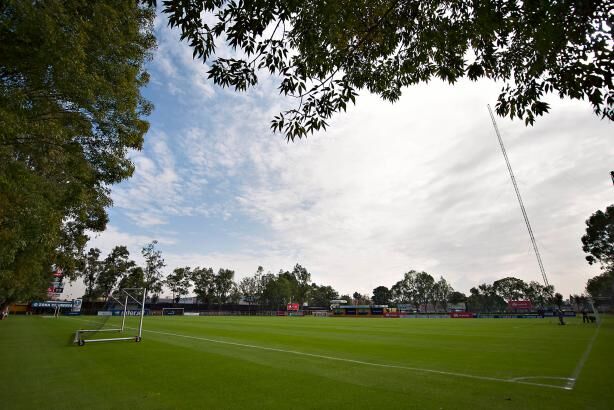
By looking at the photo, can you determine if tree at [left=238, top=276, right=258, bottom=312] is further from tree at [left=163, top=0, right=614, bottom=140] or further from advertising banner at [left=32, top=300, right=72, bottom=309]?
tree at [left=163, top=0, right=614, bottom=140]

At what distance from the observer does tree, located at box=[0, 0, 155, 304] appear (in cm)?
705

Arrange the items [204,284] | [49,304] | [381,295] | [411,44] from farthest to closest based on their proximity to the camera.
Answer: [381,295], [204,284], [49,304], [411,44]

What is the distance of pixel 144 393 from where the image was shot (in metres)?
6.32

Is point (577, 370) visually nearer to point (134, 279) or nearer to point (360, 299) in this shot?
point (134, 279)

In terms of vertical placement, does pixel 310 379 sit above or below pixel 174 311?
above

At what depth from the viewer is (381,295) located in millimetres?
176000

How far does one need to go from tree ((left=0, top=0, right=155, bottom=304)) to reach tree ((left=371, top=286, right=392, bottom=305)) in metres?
171

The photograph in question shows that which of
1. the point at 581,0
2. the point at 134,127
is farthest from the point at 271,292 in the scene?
the point at 581,0

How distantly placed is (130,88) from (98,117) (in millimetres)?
1385

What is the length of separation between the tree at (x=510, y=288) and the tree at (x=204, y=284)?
12148cm

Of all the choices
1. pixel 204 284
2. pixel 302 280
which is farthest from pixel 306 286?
pixel 204 284

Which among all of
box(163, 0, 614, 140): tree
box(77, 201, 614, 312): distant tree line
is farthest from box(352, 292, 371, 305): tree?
box(163, 0, 614, 140): tree

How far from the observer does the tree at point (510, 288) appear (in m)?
133

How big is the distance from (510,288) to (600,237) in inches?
4205
